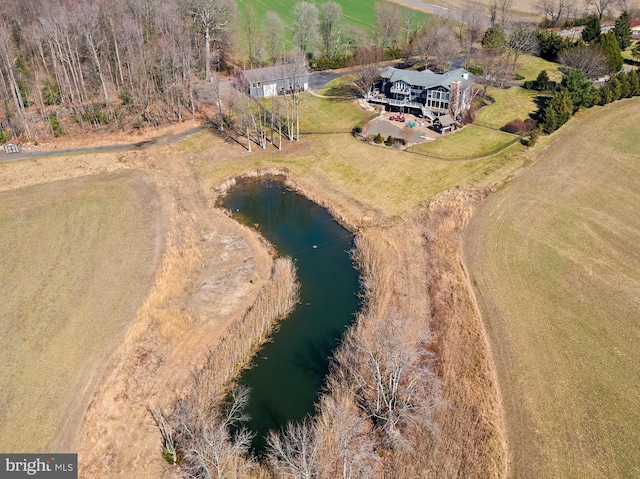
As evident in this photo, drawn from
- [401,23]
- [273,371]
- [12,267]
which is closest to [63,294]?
[12,267]

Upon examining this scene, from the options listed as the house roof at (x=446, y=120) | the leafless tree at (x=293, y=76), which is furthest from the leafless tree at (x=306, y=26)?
the house roof at (x=446, y=120)

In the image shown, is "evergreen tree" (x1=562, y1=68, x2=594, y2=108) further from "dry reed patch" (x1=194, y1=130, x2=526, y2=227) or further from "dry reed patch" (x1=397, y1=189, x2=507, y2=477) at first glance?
"dry reed patch" (x1=397, y1=189, x2=507, y2=477)

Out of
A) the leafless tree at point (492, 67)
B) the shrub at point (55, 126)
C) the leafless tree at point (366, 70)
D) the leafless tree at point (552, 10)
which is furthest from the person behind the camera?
the leafless tree at point (552, 10)

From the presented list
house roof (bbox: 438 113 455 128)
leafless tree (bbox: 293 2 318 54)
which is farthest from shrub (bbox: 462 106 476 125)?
leafless tree (bbox: 293 2 318 54)

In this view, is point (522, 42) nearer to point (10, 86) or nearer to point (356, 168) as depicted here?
point (356, 168)

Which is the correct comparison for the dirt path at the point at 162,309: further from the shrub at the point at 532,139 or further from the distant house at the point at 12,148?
the shrub at the point at 532,139
